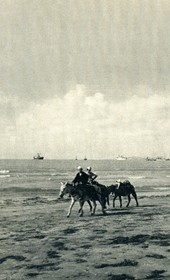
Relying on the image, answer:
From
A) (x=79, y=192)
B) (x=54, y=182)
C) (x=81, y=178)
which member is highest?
(x=81, y=178)

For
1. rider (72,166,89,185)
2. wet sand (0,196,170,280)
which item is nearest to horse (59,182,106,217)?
rider (72,166,89,185)

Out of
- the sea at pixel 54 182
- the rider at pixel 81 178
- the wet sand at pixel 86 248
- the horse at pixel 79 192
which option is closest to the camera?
the wet sand at pixel 86 248

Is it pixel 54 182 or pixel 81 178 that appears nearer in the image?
pixel 81 178

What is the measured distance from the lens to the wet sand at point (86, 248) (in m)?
8.20

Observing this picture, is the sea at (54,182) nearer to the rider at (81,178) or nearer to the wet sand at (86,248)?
the rider at (81,178)

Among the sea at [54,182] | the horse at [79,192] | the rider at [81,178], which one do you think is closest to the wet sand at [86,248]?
the horse at [79,192]

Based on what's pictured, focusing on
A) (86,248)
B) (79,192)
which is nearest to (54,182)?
(79,192)

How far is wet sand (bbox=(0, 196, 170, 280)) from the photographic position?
8.20 meters

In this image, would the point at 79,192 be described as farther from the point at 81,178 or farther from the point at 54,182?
the point at 54,182

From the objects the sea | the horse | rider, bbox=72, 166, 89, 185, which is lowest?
the sea

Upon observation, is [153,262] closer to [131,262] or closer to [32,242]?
[131,262]

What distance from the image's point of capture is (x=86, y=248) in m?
10.4

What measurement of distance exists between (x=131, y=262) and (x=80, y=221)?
260 inches

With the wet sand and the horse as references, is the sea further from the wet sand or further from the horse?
the wet sand
